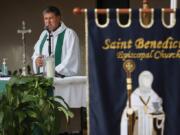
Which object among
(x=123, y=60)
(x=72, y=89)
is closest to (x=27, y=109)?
(x=72, y=89)

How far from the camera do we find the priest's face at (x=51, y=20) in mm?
5949

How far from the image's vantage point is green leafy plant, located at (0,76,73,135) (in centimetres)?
473

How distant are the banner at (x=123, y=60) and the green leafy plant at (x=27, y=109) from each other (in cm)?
76

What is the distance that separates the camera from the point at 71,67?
605 centimetres

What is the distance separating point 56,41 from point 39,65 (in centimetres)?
43

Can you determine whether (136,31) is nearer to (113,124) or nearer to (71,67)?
(113,124)

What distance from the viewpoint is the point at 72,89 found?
5.67m

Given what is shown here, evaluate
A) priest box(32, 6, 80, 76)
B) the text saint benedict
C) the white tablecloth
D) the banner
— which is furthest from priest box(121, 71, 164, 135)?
priest box(32, 6, 80, 76)

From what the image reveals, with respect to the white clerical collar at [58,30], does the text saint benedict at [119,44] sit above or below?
below

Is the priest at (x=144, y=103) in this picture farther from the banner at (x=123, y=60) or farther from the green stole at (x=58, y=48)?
the green stole at (x=58, y=48)

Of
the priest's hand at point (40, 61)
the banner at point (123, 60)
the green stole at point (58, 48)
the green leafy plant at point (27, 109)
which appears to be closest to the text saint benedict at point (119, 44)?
the banner at point (123, 60)

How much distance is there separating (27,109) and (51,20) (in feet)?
4.77

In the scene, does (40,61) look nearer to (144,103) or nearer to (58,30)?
(58,30)

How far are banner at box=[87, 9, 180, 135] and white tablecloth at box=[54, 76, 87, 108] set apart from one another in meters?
1.38
